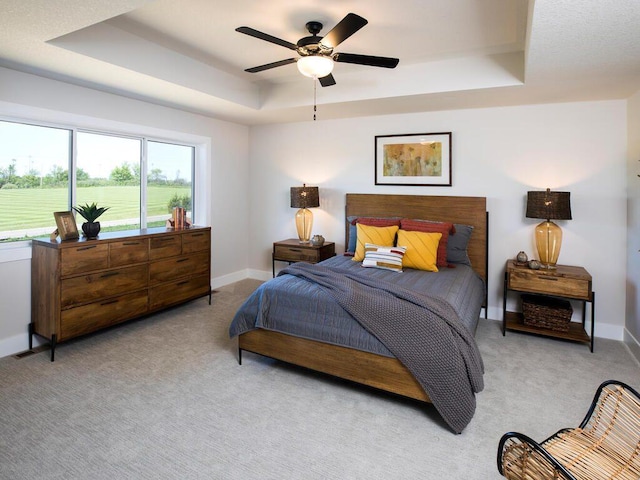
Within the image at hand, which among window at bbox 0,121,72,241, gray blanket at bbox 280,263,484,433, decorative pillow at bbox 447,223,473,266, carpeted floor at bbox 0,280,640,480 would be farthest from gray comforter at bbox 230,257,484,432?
window at bbox 0,121,72,241

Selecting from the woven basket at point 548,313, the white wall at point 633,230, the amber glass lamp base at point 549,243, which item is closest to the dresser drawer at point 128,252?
the woven basket at point 548,313

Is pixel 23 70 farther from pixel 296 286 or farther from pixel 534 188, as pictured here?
pixel 534 188

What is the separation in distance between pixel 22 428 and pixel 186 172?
356 cm

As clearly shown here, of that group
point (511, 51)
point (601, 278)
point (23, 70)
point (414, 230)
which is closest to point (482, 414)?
point (414, 230)

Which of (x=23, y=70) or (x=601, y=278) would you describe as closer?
(x=23, y=70)

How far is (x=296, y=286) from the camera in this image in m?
2.92

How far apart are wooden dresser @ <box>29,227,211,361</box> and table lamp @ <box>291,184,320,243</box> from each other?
1.35m

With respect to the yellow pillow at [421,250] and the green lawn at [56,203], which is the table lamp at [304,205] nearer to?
the yellow pillow at [421,250]

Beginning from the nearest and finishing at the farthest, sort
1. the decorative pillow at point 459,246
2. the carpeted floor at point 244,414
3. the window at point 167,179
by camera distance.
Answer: the carpeted floor at point 244,414 → the decorative pillow at point 459,246 → the window at point 167,179

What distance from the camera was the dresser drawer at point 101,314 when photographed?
3.26 metres

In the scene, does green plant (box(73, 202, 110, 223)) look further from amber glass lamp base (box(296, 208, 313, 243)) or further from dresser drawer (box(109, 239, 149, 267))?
amber glass lamp base (box(296, 208, 313, 243))

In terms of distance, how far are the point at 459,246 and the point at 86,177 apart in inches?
157

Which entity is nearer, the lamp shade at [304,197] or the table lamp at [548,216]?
the table lamp at [548,216]

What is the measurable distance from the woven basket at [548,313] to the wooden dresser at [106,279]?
11.8 ft
